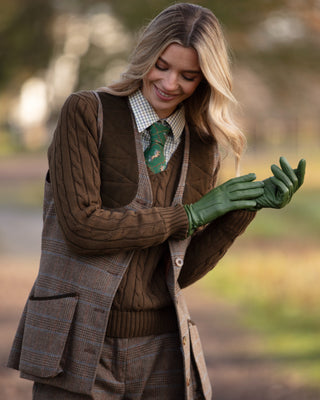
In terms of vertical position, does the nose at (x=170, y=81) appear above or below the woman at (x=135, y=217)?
above

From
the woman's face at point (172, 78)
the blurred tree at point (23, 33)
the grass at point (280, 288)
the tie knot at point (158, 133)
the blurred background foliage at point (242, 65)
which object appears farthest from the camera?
the blurred tree at point (23, 33)

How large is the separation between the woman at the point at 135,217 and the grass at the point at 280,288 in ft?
8.36

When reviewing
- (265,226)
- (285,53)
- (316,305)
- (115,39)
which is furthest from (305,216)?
(316,305)

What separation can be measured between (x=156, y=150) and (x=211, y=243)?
1.30 feet

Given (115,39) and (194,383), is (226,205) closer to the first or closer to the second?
(194,383)

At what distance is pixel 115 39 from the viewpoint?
44.0ft

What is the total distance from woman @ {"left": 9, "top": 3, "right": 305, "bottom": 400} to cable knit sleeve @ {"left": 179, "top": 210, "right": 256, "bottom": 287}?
0.04 ft

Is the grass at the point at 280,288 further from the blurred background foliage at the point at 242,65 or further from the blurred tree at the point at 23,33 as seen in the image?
the blurred tree at the point at 23,33

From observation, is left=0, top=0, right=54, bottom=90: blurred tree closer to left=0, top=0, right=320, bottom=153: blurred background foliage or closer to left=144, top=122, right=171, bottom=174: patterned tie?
left=0, top=0, right=320, bottom=153: blurred background foliage

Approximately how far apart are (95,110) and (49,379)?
87 cm

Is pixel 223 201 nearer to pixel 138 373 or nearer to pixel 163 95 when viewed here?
pixel 163 95

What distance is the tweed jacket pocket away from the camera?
2.29 meters

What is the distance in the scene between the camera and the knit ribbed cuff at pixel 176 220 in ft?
7.70

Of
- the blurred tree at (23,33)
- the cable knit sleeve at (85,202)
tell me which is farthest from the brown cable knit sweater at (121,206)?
the blurred tree at (23,33)
